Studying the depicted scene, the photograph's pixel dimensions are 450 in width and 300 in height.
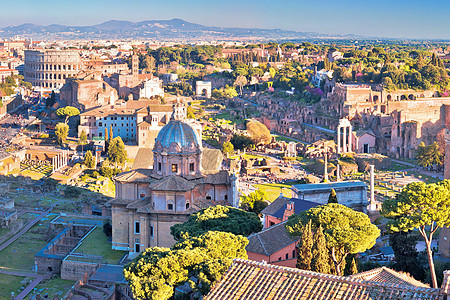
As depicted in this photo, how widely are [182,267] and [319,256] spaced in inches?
196

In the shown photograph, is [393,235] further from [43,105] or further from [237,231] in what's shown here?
[43,105]

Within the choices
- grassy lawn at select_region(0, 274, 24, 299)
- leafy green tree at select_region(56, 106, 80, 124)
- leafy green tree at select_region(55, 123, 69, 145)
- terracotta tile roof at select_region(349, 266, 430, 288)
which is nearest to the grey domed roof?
grassy lawn at select_region(0, 274, 24, 299)

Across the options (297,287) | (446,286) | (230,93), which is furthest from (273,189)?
(230,93)

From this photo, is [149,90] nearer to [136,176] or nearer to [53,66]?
[53,66]

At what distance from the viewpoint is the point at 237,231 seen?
27078 mm

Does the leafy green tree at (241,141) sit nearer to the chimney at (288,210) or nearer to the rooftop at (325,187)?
the rooftop at (325,187)

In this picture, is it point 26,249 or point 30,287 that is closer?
point 30,287

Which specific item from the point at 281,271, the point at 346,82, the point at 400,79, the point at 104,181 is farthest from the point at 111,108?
the point at 281,271

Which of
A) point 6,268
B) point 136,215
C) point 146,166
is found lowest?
point 6,268

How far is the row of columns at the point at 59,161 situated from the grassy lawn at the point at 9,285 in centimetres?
2527

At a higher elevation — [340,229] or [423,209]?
[423,209]

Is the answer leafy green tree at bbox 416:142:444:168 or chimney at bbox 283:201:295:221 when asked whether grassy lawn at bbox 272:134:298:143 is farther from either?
chimney at bbox 283:201:295:221

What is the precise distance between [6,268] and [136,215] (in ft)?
26.7

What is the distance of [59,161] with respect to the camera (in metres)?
59.2
